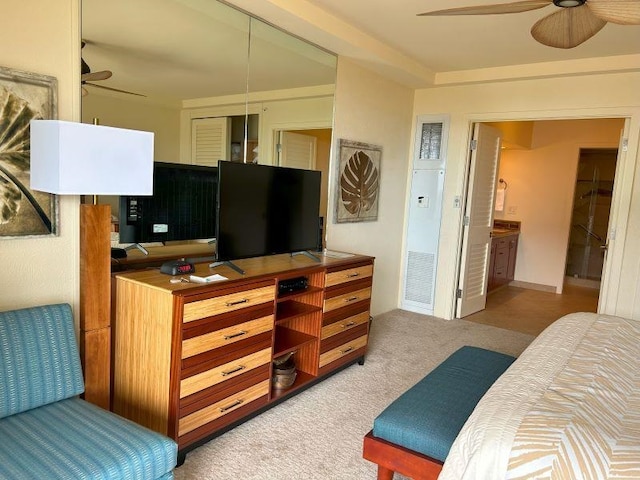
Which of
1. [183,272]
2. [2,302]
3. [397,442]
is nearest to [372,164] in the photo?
[183,272]

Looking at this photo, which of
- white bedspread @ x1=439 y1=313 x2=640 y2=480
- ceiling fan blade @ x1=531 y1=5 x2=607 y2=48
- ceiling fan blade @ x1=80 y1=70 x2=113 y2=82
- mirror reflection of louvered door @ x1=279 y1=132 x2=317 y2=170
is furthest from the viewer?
mirror reflection of louvered door @ x1=279 y1=132 x2=317 y2=170

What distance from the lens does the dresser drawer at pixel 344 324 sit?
305 cm

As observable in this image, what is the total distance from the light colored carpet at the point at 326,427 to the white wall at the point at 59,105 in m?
1.05

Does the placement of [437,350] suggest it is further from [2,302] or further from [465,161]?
[2,302]

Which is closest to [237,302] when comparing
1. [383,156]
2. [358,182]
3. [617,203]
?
[358,182]

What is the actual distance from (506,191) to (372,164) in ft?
11.4

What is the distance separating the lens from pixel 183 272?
2.31 m

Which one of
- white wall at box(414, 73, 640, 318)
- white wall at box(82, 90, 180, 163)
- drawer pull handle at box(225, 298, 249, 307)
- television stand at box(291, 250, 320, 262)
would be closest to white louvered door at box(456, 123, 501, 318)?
white wall at box(414, 73, 640, 318)

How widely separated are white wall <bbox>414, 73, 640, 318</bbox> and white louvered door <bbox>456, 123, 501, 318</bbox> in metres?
0.12

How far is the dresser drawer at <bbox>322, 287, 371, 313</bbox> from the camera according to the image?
3027 millimetres

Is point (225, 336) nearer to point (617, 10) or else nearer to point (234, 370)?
point (234, 370)

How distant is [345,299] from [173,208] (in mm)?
1330

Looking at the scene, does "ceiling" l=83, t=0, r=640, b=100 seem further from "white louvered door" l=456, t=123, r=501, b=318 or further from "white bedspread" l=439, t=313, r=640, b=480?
"white bedspread" l=439, t=313, r=640, b=480

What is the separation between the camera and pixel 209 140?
2.84 m
